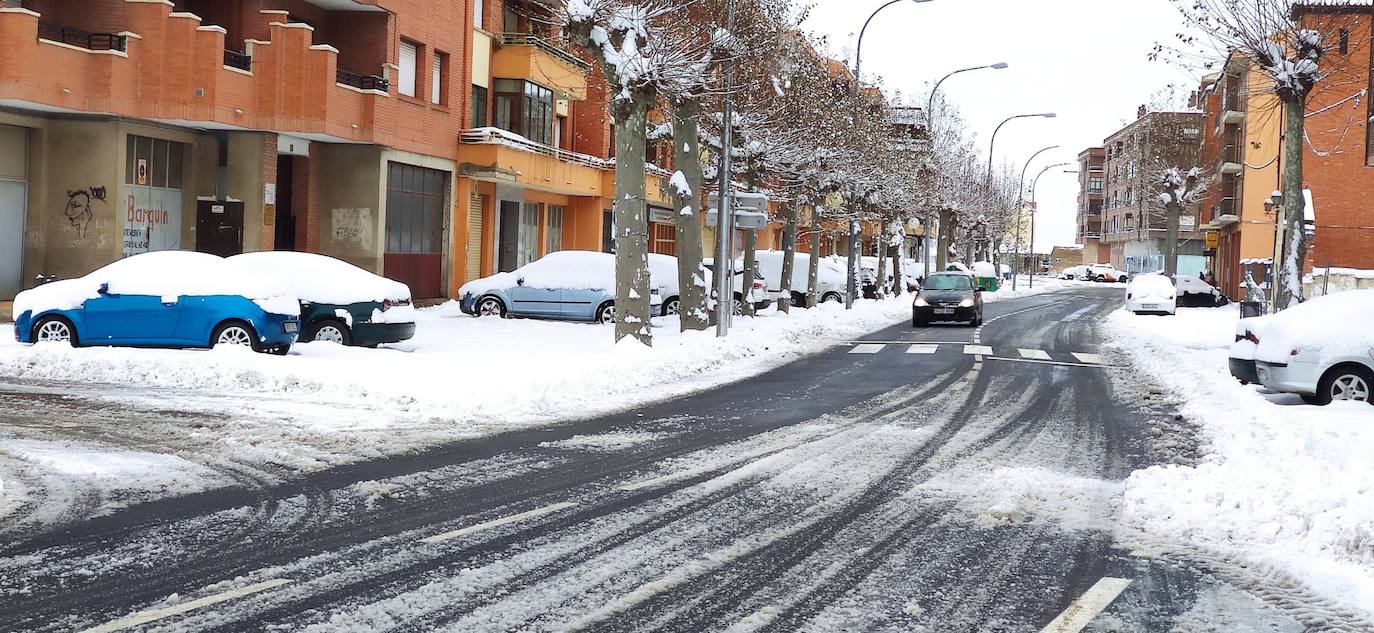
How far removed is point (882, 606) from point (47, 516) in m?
4.93

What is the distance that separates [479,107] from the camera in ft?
115

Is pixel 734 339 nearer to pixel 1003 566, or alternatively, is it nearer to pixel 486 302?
pixel 486 302

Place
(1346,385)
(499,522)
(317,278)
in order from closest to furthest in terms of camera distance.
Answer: (499,522)
(1346,385)
(317,278)

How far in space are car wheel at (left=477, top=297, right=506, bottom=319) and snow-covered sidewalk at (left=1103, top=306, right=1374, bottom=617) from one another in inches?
704

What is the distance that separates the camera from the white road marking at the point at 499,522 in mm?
6750

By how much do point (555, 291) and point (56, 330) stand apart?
12.6 metres

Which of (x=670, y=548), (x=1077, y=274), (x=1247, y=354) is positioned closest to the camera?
(x=670, y=548)

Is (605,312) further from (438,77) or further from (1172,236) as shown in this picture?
(1172,236)

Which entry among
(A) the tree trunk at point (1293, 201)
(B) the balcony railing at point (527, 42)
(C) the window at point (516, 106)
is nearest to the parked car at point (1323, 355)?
(A) the tree trunk at point (1293, 201)

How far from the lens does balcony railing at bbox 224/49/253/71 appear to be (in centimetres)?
2423

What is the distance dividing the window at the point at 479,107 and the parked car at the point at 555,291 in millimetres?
8258

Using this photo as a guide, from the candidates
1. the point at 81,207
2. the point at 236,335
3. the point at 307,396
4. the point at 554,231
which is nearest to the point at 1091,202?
the point at 554,231

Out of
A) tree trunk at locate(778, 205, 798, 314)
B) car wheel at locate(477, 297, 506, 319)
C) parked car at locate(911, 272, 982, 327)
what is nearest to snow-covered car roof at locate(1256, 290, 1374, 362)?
parked car at locate(911, 272, 982, 327)

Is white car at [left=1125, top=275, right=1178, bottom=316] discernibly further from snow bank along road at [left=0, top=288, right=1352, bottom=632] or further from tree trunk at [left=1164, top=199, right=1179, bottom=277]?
snow bank along road at [left=0, top=288, right=1352, bottom=632]
